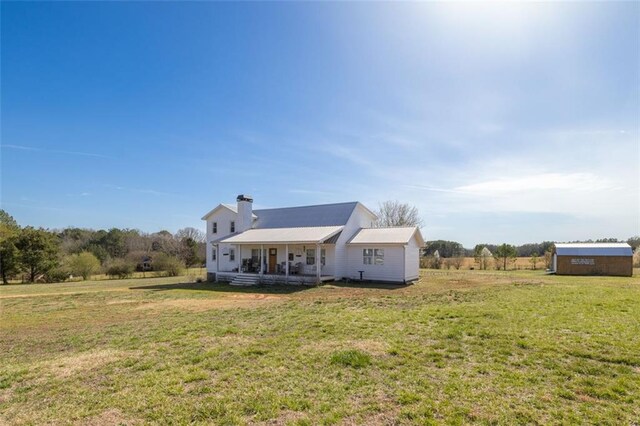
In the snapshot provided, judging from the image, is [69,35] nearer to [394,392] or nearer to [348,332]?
[348,332]

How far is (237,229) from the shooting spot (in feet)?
89.9

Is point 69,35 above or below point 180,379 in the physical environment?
above

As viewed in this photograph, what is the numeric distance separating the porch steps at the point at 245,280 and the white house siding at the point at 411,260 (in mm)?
9064

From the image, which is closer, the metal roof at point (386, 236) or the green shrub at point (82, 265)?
the metal roof at point (386, 236)

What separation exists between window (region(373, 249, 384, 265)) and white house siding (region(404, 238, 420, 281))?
1.40 meters

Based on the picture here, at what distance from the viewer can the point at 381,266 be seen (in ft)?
71.1

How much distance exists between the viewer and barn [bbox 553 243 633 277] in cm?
2745

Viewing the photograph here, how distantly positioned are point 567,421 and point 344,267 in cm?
1909

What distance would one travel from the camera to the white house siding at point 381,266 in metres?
21.0

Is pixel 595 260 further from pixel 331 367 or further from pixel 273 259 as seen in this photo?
pixel 331 367

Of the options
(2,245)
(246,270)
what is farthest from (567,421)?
(2,245)

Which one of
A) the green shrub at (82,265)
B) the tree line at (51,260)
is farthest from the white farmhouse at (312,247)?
the green shrub at (82,265)

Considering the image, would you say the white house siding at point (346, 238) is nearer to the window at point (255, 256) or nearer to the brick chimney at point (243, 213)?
the window at point (255, 256)

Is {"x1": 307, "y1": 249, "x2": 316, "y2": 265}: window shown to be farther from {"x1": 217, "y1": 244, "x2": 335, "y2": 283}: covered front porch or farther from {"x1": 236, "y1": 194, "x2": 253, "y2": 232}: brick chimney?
{"x1": 236, "y1": 194, "x2": 253, "y2": 232}: brick chimney
